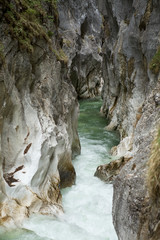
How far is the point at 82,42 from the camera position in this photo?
35.4 meters

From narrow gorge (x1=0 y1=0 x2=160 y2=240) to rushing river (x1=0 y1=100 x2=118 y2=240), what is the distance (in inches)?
1.1

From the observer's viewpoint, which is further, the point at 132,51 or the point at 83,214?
the point at 132,51

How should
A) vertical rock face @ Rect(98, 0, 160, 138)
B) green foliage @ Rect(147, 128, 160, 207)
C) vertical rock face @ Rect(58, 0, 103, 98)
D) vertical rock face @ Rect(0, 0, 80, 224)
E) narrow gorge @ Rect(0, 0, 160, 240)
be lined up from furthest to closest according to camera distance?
vertical rock face @ Rect(58, 0, 103, 98), vertical rock face @ Rect(98, 0, 160, 138), vertical rock face @ Rect(0, 0, 80, 224), narrow gorge @ Rect(0, 0, 160, 240), green foliage @ Rect(147, 128, 160, 207)

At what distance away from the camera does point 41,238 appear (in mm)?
5453

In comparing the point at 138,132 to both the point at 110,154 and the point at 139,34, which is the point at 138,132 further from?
the point at 139,34

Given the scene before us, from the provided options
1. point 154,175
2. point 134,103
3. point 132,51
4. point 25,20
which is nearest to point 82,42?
point 132,51

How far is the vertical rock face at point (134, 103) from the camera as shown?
411cm

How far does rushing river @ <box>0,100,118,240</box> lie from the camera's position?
5734 millimetres

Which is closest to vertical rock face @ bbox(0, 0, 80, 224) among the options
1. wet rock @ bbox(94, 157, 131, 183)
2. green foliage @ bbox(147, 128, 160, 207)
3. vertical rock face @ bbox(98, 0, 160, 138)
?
wet rock @ bbox(94, 157, 131, 183)

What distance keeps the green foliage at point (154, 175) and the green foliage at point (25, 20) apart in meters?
5.90

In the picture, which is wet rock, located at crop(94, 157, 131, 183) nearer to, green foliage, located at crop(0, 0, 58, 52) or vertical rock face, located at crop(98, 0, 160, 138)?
vertical rock face, located at crop(98, 0, 160, 138)

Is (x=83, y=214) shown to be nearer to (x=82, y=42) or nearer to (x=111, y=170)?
(x=111, y=170)

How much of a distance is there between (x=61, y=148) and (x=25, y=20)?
5.15 metres

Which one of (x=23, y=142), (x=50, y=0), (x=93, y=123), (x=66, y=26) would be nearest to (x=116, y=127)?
(x=93, y=123)
